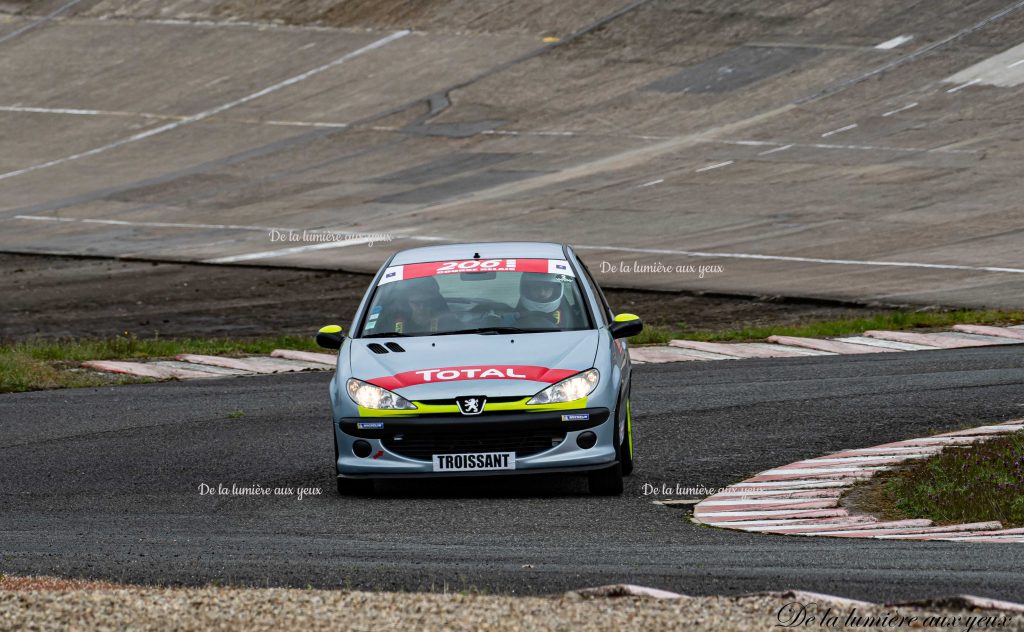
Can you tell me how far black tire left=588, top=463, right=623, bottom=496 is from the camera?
10383 mm

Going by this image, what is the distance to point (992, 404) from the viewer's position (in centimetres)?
1374

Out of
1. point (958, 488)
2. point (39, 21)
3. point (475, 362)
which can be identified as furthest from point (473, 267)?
point (39, 21)

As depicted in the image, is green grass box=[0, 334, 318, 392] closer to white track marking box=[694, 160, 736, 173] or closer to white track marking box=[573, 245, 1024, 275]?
white track marking box=[573, 245, 1024, 275]

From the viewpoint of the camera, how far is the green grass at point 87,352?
16578 mm

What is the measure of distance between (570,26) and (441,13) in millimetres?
5406

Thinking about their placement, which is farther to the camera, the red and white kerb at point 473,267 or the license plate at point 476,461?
the red and white kerb at point 473,267

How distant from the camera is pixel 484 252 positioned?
1211 cm

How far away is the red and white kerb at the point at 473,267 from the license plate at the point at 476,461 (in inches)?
75.2

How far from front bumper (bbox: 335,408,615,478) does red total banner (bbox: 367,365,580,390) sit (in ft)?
0.78

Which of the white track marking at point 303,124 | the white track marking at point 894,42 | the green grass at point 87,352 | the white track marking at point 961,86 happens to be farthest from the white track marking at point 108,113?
the green grass at point 87,352

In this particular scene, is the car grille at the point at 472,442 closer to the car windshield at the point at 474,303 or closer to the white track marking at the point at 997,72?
the car windshield at the point at 474,303

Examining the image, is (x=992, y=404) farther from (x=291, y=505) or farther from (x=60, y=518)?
(x=60, y=518)

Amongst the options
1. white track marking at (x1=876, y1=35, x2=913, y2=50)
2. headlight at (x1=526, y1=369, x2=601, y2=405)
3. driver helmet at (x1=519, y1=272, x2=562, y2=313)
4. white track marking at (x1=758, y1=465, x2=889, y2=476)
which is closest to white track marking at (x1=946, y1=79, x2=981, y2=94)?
white track marking at (x1=876, y1=35, x2=913, y2=50)

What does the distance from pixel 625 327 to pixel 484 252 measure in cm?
150
